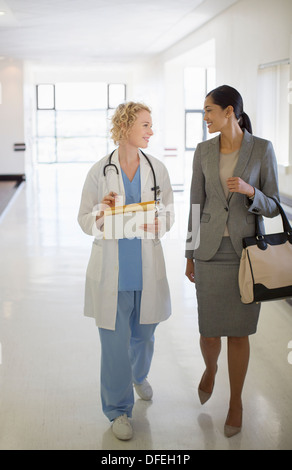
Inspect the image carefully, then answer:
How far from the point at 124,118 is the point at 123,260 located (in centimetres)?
69

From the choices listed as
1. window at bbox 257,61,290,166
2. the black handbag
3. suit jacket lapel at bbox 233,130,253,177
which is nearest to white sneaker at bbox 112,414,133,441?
the black handbag

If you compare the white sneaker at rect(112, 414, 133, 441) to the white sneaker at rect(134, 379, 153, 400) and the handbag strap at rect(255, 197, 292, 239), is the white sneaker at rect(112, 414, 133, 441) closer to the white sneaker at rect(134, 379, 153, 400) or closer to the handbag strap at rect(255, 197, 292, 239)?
the white sneaker at rect(134, 379, 153, 400)

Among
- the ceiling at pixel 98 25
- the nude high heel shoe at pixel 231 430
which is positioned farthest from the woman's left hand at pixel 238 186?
the ceiling at pixel 98 25

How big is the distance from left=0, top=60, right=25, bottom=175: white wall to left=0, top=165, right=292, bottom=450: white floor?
489 inches

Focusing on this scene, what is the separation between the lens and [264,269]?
2.90 m

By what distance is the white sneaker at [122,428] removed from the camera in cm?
300

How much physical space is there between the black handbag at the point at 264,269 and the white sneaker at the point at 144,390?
90 cm

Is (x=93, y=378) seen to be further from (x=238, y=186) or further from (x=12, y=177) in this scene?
(x=12, y=177)

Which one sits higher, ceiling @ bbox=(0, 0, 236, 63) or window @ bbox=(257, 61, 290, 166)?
ceiling @ bbox=(0, 0, 236, 63)

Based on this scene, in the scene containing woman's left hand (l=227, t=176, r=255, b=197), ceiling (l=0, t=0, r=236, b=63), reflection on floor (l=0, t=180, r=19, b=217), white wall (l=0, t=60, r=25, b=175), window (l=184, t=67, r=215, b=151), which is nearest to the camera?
woman's left hand (l=227, t=176, r=255, b=197)

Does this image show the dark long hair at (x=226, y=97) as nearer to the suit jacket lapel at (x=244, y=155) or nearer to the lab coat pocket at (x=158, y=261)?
the suit jacket lapel at (x=244, y=155)

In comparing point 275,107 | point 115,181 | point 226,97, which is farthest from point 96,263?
point 275,107

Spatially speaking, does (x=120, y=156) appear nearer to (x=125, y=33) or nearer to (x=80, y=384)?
(x=80, y=384)

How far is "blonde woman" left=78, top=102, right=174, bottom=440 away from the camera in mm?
2998
